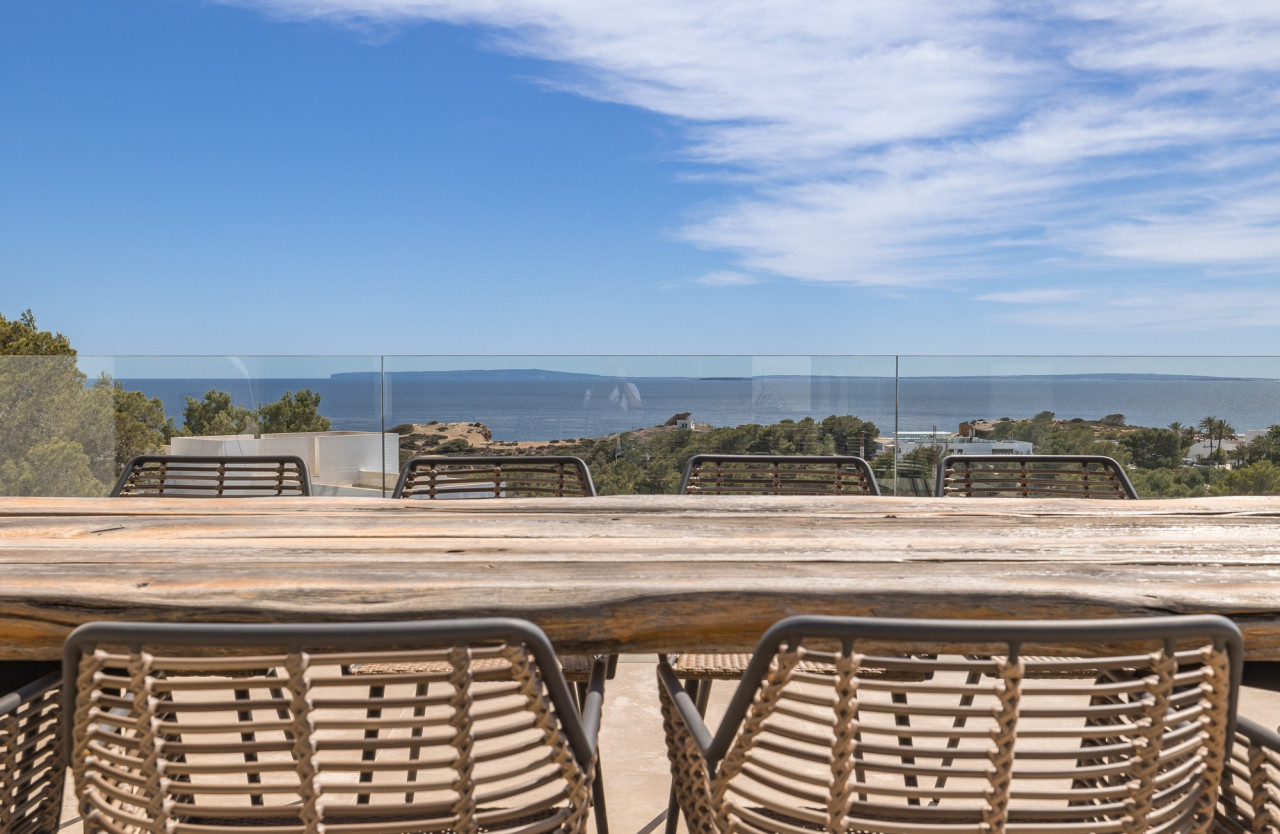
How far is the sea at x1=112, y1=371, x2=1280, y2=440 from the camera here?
4.28 m

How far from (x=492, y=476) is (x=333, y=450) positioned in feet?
7.01

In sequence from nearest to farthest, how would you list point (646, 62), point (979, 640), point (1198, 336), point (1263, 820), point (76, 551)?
point (979, 640)
point (1263, 820)
point (76, 551)
point (646, 62)
point (1198, 336)

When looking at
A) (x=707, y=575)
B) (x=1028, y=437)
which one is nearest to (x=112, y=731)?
(x=707, y=575)

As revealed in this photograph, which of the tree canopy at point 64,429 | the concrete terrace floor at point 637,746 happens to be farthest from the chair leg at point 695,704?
the tree canopy at point 64,429

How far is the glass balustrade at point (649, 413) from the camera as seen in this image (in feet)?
13.9

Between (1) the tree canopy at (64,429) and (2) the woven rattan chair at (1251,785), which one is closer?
(2) the woven rattan chair at (1251,785)

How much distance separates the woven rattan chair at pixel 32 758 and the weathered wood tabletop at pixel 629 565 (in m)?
0.07

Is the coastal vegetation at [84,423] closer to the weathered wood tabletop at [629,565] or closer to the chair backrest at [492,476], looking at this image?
the chair backrest at [492,476]

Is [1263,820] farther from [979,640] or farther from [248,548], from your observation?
[248,548]

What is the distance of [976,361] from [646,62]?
34.3ft

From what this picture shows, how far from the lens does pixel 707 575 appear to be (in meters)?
1.13

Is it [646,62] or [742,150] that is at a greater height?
[742,150]

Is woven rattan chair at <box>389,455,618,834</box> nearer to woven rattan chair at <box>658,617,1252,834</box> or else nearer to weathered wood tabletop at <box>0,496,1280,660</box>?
weathered wood tabletop at <box>0,496,1280,660</box>

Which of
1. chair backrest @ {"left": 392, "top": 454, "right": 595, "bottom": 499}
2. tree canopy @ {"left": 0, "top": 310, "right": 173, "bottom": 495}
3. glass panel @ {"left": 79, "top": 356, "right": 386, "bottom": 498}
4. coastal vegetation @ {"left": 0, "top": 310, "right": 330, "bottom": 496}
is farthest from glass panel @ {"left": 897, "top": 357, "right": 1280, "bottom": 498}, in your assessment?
tree canopy @ {"left": 0, "top": 310, "right": 173, "bottom": 495}
